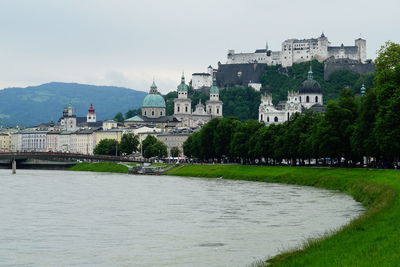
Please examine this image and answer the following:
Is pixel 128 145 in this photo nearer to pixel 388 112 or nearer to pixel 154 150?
pixel 154 150

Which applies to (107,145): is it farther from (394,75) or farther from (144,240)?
(144,240)

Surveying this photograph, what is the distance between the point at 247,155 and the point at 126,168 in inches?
1026

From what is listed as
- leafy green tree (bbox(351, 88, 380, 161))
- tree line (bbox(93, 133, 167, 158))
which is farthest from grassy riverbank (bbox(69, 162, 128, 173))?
leafy green tree (bbox(351, 88, 380, 161))

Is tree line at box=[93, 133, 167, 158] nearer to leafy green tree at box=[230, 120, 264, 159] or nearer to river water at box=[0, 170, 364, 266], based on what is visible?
leafy green tree at box=[230, 120, 264, 159]

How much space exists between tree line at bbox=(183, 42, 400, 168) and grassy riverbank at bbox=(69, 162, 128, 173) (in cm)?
2144

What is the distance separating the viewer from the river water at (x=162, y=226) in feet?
106

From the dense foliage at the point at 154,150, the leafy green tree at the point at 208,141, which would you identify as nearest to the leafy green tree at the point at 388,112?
the leafy green tree at the point at 208,141

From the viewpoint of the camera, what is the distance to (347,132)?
3172 inches

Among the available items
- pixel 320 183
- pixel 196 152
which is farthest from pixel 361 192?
pixel 196 152

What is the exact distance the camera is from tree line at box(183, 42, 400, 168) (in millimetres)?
68312

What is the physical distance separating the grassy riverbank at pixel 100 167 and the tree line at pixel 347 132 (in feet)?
70.3

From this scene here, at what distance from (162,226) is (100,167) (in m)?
106

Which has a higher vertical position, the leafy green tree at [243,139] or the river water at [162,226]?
the leafy green tree at [243,139]

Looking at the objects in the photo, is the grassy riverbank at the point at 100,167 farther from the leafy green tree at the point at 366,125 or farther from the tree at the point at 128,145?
the leafy green tree at the point at 366,125
